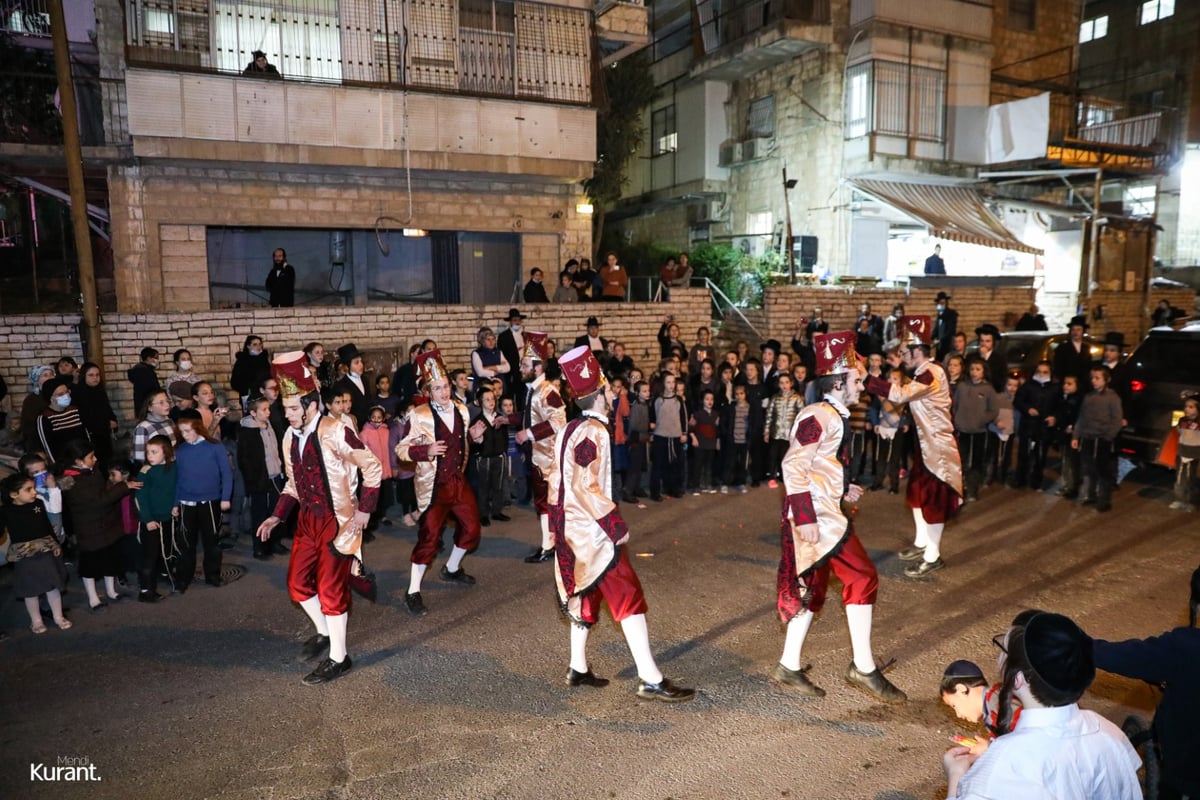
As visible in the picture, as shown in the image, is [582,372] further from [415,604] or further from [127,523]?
[127,523]

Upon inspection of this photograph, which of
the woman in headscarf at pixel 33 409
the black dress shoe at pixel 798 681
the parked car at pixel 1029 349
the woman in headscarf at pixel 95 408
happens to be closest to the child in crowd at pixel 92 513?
the woman in headscarf at pixel 33 409

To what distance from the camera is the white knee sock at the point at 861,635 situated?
5379mm

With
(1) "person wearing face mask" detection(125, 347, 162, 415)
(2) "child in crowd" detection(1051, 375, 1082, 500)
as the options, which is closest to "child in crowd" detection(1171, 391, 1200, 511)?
(2) "child in crowd" detection(1051, 375, 1082, 500)

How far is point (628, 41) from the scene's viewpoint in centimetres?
1758

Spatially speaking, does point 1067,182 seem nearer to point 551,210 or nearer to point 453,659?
point 551,210

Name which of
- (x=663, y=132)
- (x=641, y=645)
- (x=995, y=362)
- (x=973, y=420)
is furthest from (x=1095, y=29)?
(x=641, y=645)

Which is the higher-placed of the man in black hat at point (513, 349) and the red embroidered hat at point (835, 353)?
the red embroidered hat at point (835, 353)

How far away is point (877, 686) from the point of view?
17.7 ft

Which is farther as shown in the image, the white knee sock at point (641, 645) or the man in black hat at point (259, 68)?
the man in black hat at point (259, 68)

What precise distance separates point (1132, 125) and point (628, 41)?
15.9 metres

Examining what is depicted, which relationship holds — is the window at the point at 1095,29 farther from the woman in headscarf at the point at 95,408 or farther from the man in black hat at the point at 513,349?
the woman in headscarf at the point at 95,408

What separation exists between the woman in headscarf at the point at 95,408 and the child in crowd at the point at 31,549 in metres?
2.75

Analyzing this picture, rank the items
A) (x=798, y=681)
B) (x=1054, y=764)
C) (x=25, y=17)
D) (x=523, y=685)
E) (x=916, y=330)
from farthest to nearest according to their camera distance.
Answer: (x=25, y=17), (x=916, y=330), (x=523, y=685), (x=798, y=681), (x=1054, y=764)

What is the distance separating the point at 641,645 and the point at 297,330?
31.1 ft
